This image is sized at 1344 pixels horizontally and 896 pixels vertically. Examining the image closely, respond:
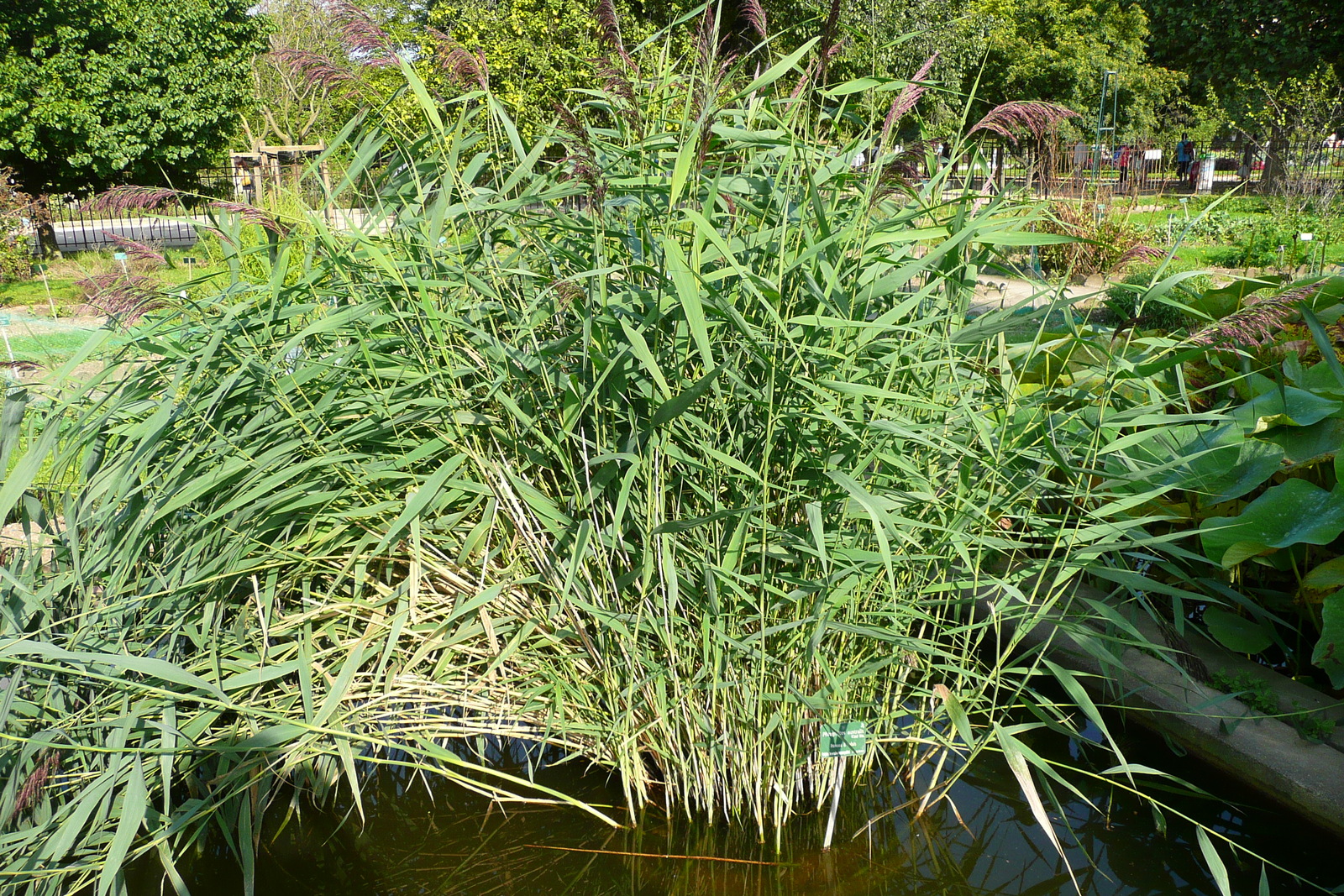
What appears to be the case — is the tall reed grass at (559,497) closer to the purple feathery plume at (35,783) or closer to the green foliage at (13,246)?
the purple feathery plume at (35,783)

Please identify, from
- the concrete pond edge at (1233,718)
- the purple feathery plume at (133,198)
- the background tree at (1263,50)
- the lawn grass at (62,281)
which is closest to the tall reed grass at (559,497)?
the purple feathery plume at (133,198)

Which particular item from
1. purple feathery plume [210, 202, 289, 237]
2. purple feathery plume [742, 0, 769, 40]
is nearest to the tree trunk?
purple feathery plume [742, 0, 769, 40]

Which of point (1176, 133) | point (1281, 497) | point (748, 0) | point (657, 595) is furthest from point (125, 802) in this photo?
point (1176, 133)

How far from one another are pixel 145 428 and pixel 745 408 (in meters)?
1.22

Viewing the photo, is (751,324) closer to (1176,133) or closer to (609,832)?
(609,832)

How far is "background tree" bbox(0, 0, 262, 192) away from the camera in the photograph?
1245cm

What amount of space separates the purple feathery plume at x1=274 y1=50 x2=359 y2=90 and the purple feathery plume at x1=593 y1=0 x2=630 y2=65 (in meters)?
0.54

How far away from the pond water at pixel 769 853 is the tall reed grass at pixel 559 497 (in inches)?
4.2

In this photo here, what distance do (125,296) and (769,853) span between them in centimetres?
185

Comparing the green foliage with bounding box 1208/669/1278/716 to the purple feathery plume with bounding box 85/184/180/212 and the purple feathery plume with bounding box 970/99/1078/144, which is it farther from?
the purple feathery plume with bounding box 85/184/180/212

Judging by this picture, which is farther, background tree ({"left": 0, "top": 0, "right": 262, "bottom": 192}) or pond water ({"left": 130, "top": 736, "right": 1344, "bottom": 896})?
background tree ({"left": 0, "top": 0, "right": 262, "bottom": 192})

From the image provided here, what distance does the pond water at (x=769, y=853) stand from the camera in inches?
80.9

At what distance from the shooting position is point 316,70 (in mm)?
1891

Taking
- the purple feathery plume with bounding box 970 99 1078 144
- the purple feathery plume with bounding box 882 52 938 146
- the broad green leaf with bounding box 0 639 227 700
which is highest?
the purple feathery plume with bounding box 882 52 938 146
